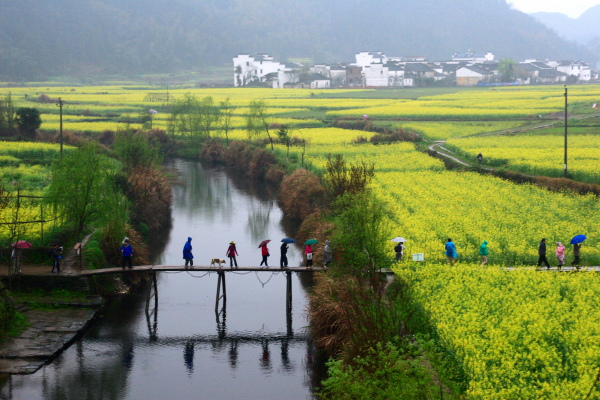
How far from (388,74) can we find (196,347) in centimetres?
12999

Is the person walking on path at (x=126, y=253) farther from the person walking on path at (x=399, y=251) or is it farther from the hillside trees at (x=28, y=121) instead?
the hillside trees at (x=28, y=121)

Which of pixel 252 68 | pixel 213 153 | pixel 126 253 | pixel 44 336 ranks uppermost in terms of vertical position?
pixel 252 68

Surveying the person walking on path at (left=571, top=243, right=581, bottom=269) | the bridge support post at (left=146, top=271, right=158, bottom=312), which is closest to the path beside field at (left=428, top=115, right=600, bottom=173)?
the person walking on path at (left=571, top=243, right=581, bottom=269)

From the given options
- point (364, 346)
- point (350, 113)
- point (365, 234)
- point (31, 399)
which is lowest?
point (31, 399)

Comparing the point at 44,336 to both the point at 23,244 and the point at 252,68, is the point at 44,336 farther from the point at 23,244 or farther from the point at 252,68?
the point at 252,68

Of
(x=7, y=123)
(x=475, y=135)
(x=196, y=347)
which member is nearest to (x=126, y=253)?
(x=196, y=347)

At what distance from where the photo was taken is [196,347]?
949 inches

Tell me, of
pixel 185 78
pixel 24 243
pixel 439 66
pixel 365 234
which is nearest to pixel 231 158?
pixel 24 243

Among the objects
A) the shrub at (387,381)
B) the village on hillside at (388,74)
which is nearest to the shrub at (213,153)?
the shrub at (387,381)

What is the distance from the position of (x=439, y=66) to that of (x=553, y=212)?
128 metres

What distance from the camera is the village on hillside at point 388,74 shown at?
487 ft

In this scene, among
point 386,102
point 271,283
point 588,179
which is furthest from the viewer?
point 386,102

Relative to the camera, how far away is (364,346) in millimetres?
18656

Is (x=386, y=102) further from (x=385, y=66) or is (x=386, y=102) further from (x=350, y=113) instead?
(x=385, y=66)
